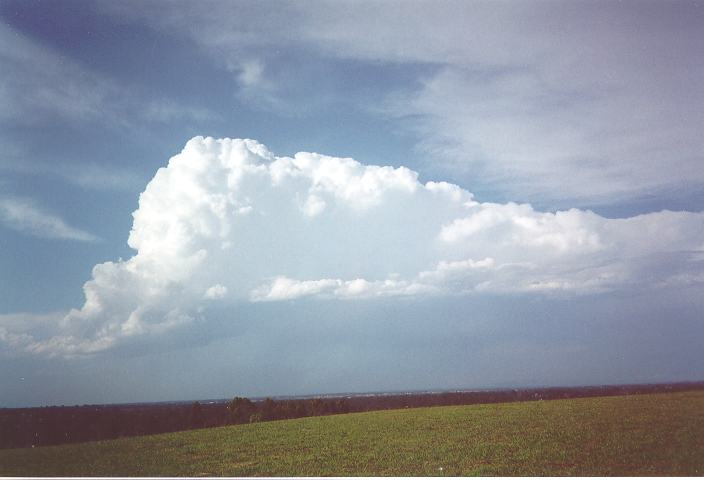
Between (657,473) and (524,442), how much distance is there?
438 centimetres

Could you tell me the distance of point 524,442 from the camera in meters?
15.3

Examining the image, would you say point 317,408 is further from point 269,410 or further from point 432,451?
point 432,451

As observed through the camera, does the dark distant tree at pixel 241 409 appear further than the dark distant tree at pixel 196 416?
Yes

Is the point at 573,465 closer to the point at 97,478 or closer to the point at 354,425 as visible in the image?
the point at 97,478

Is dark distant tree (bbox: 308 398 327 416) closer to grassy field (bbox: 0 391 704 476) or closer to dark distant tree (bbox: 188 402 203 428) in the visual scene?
dark distant tree (bbox: 188 402 203 428)

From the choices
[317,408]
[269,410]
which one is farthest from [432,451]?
[317,408]

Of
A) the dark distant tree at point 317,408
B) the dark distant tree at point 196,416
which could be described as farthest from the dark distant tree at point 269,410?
the dark distant tree at point 196,416

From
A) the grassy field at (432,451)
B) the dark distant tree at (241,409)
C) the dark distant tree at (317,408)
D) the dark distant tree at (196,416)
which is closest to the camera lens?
the grassy field at (432,451)

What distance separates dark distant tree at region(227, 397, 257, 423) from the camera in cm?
4047

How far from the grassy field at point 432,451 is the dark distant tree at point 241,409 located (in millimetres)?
18764

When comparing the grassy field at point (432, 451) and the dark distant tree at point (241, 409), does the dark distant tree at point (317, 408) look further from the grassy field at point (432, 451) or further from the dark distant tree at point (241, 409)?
the grassy field at point (432, 451)

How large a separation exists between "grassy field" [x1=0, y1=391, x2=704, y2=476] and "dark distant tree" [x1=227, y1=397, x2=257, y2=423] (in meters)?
18.8

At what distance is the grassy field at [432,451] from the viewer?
12.4m

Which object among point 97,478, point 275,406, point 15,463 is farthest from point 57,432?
point 97,478
